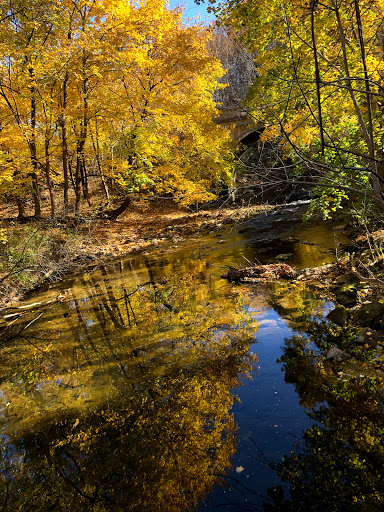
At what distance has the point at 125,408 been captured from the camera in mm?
3287

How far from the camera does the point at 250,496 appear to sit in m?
2.20

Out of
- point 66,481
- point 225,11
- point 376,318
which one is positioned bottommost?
point 66,481

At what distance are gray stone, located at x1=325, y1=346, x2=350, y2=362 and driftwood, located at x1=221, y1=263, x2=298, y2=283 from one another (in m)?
3.01

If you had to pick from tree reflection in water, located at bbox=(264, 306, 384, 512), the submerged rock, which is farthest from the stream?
the submerged rock

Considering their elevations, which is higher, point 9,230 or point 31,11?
point 31,11

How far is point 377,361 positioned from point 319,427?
1.20 meters

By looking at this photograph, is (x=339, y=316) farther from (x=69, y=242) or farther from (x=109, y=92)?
(x=109, y=92)

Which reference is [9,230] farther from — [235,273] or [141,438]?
[141,438]

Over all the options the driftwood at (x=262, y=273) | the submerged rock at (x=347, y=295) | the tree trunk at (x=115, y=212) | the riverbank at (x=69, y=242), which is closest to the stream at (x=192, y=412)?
the submerged rock at (x=347, y=295)

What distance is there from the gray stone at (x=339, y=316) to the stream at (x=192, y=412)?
16 cm

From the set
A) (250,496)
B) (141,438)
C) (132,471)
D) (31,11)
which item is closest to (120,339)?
(141,438)

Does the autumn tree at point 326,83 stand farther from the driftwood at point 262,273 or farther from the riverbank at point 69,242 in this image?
the riverbank at point 69,242

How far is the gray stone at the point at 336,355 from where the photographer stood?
3461mm

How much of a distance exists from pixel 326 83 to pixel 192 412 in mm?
3093
